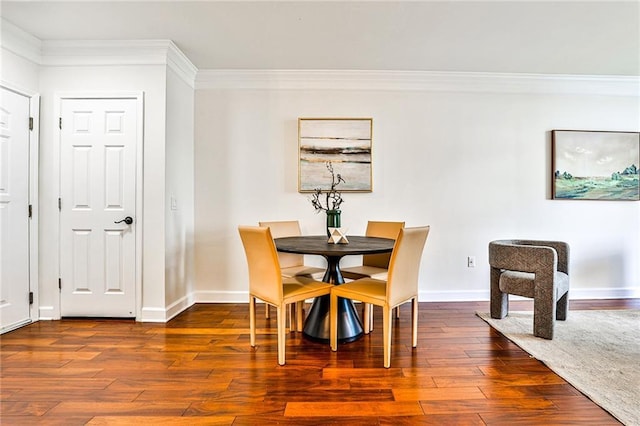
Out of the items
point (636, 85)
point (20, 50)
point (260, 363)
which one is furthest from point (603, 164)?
point (20, 50)

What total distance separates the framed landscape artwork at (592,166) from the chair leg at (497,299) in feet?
4.70

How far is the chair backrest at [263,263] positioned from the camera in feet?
7.14

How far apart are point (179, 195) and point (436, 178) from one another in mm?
2694

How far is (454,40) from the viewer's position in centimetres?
290

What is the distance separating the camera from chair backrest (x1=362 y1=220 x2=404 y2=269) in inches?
122

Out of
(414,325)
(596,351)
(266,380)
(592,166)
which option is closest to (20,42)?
(266,380)

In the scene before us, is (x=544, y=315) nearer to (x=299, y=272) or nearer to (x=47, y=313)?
(x=299, y=272)

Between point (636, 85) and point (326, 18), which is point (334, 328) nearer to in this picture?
point (326, 18)

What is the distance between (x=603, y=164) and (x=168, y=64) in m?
4.60

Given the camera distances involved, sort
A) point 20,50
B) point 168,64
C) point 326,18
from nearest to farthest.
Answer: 1. point 326,18
2. point 20,50
3. point 168,64

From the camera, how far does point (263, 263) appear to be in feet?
7.45

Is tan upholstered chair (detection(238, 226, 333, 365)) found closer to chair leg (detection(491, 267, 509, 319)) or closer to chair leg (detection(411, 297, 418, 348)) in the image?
chair leg (detection(411, 297, 418, 348))

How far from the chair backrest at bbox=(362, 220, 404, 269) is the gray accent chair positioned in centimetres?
86

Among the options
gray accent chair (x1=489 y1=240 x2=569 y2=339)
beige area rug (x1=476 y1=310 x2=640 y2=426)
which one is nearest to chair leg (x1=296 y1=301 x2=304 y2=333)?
beige area rug (x1=476 y1=310 x2=640 y2=426)
